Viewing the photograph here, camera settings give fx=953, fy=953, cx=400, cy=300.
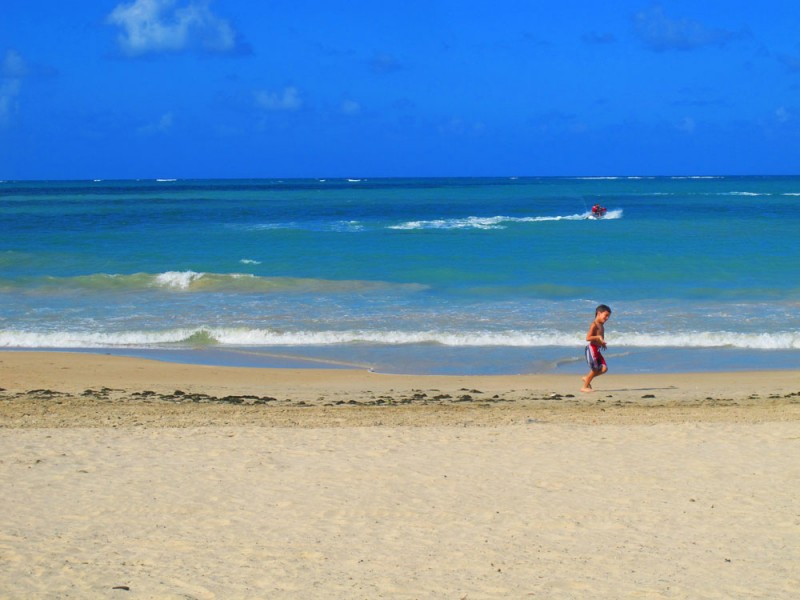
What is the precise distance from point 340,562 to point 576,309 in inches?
581

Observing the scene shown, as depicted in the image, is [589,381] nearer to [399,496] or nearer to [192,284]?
[399,496]

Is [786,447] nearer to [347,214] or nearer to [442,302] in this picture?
[442,302]

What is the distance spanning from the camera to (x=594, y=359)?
12383 millimetres

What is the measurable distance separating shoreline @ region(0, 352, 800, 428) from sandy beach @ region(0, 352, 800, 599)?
2.8 inches

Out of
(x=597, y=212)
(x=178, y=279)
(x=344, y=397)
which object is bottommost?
(x=344, y=397)

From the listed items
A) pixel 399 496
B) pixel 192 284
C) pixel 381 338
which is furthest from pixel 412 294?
pixel 399 496

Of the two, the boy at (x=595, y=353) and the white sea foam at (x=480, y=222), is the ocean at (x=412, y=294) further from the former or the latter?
the boy at (x=595, y=353)

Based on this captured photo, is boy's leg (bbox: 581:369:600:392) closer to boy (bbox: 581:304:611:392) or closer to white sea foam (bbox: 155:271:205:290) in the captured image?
boy (bbox: 581:304:611:392)

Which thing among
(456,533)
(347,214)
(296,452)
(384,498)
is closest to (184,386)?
(296,452)

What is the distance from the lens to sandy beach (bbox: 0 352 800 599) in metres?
5.54

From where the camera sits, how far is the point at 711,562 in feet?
19.0

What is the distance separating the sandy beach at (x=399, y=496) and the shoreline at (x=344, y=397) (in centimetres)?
7

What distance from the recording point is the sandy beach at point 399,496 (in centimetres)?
554

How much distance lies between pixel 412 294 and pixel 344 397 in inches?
434
